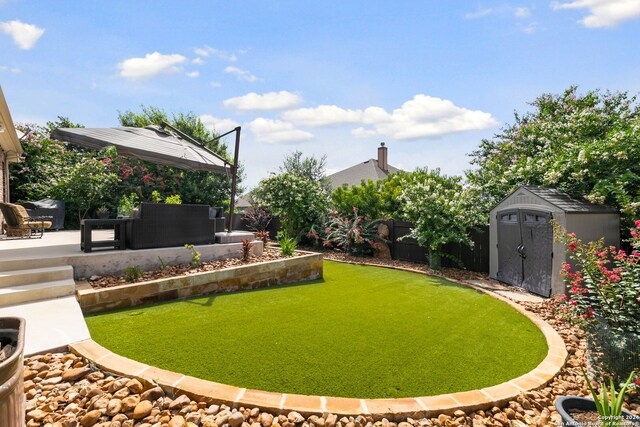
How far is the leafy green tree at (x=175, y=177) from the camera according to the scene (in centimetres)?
1402

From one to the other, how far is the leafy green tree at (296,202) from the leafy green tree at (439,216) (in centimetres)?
361

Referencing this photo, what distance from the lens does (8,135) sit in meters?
7.84

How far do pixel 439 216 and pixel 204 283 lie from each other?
16.9 ft

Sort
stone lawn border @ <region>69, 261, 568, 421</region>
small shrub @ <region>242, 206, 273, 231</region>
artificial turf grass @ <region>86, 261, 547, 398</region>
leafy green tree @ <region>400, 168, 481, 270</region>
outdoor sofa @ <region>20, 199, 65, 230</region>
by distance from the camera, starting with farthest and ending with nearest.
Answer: small shrub @ <region>242, 206, 273, 231</region>
outdoor sofa @ <region>20, 199, 65, 230</region>
leafy green tree @ <region>400, 168, 481, 270</region>
artificial turf grass @ <region>86, 261, 547, 398</region>
stone lawn border @ <region>69, 261, 568, 421</region>

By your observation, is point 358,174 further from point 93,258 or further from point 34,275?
point 34,275

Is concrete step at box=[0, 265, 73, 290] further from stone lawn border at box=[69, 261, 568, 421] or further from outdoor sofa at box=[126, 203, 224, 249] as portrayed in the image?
stone lawn border at box=[69, 261, 568, 421]

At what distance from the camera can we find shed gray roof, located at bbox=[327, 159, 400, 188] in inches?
914

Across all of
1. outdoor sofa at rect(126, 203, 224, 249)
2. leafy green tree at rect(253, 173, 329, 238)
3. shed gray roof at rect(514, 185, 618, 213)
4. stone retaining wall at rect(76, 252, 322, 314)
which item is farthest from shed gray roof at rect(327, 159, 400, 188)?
outdoor sofa at rect(126, 203, 224, 249)

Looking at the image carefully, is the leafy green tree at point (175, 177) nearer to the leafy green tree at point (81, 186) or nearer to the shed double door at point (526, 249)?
the leafy green tree at point (81, 186)

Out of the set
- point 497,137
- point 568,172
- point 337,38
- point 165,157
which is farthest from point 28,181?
point 497,137

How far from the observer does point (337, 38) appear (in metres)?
6.33

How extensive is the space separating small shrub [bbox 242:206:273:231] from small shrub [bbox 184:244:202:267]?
6.94 m

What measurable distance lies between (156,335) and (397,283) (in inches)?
171

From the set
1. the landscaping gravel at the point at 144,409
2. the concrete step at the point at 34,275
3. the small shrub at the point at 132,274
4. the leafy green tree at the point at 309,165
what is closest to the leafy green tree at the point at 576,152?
the landscaping gravel at the point at 144,409
